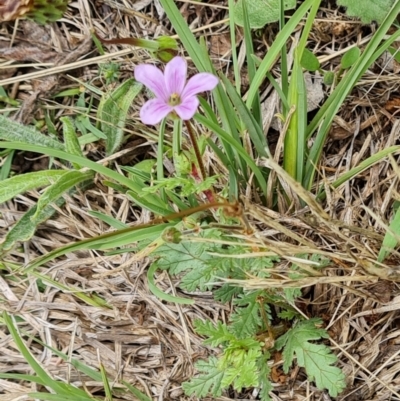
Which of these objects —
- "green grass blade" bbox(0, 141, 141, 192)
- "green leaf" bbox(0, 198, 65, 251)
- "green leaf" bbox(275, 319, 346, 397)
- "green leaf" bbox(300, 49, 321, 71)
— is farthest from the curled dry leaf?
"green leaf" bbox(275, 319, 346, 397)

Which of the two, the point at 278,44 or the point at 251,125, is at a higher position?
the point at 278,44

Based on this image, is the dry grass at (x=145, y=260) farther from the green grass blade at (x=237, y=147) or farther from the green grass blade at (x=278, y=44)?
the green grass blade at (x=278, y=44)

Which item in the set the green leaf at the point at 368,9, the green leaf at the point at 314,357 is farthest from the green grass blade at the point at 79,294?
the green leaf at the point at 368,9

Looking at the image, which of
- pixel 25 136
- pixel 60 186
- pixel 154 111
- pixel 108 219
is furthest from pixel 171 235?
pixel 25 136

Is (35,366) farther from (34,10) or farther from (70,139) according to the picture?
(34,10)

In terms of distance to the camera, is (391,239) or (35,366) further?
(35,366)

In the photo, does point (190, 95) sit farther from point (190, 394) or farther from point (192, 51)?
point (190, 394)

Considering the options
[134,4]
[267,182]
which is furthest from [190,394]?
[134,4]
